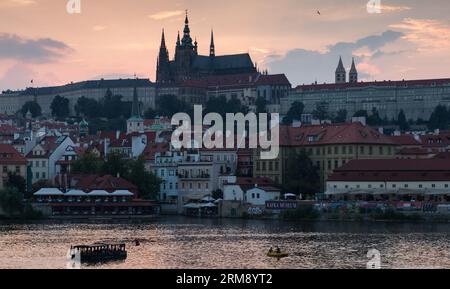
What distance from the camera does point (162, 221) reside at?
2680 inches

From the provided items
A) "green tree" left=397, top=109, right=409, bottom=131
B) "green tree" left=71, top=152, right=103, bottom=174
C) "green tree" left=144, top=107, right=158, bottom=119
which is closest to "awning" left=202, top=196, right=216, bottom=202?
"green tree" left=71, top=152, right=103, bottom=174

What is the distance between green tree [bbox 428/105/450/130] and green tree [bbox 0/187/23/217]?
100833mm

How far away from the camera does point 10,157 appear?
A: 81.8m

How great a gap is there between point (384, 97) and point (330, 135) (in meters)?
113

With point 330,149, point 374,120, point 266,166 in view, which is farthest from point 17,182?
point 374,120

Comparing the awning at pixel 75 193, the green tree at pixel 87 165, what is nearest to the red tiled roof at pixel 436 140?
the green tree at pixel 87 165

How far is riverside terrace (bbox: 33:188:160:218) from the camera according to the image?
72.4m

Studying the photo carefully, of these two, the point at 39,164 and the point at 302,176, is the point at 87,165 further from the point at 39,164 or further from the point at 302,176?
the point at 302,176

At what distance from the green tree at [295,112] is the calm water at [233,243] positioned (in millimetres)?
113055

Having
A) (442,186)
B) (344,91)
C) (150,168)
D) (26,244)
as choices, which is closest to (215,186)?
(150,168)

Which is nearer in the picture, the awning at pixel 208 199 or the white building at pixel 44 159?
the awning at pixel 208 199

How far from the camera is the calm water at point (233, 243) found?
36781mm

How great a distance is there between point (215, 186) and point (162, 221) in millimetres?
11910

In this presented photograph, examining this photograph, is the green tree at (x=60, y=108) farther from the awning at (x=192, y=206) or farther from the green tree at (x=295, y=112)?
the awning at (x=192, y=206)
